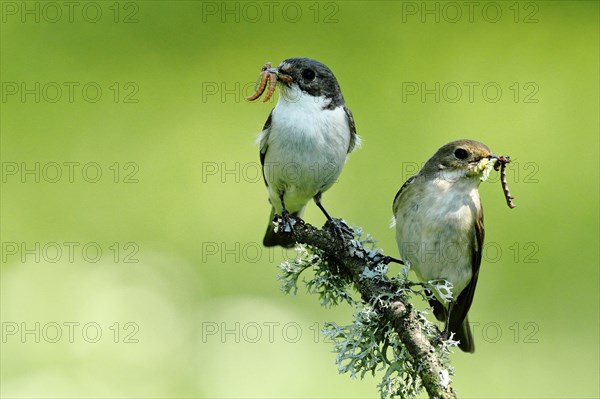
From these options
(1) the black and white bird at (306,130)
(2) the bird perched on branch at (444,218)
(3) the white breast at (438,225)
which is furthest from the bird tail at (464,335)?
(1) the black and white bird at (306,130)

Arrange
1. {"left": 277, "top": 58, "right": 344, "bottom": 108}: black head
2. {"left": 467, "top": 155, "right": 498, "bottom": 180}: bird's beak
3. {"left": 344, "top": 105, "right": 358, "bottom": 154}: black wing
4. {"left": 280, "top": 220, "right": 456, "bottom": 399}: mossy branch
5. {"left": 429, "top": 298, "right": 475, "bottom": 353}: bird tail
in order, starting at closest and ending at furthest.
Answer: {"left": 280, "top": 220, "right": 456, "bottom": 399}: mossy branch, {"left": 467, "top": 155, "right": 498, "bottom": 180}: bird's beak, {"left": 277, "top": 58, "right": 344, "bottom": 108}: black head, {"left": 429, "top": 298, "right": 475, "bottom": 353}: bird tail, {"left": 344, "top": 105, "right": 358, "bottom": 154}: black wing

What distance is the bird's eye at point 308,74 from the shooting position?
15.9ft

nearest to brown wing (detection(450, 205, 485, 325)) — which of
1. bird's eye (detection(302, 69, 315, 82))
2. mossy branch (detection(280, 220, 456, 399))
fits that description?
bird's eye (detection(302, 69, 315, 82))

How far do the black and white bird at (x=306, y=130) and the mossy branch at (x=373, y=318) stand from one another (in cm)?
104

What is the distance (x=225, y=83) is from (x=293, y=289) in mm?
→ 4092

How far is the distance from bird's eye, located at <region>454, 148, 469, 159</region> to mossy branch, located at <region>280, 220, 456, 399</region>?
3.41 feet

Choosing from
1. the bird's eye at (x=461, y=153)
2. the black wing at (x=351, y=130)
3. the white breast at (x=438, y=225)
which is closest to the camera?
the bird's eye at (x=461, y=153)

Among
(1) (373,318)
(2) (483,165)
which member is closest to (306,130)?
(2) (483,165)

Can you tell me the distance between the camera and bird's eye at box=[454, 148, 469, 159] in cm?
453

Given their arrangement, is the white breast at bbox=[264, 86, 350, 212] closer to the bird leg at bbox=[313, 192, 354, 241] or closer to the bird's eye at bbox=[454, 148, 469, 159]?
the bird's eye at bbox=[454, 148, 469, 159]

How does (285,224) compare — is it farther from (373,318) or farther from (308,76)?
(308,76)

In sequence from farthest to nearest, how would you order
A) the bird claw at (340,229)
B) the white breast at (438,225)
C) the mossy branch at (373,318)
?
1. the white breast at (438,225)
2. the bird claw at (340,229)
3. the mossy branch at (373,318)

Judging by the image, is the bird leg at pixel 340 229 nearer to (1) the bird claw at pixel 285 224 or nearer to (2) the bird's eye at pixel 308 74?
(1) the bird claw at pixel 285 224

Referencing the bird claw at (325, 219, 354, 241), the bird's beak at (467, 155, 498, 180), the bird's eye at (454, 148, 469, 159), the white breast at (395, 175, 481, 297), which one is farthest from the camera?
the white breast at (395, 175, 481, 297)
